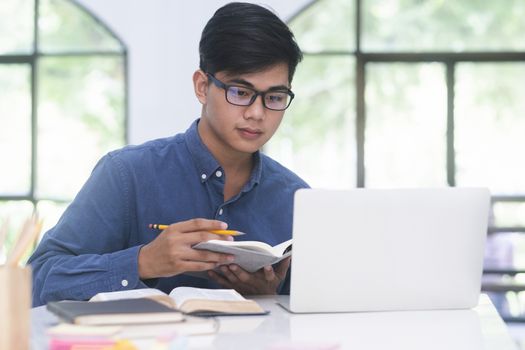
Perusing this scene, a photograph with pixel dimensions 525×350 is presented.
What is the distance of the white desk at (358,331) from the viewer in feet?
5.41

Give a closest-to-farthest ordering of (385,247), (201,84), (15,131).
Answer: (385,247), (201,84), (15,131)

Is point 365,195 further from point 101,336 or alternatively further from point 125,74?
point 125,74

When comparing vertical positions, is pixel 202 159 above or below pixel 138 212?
above

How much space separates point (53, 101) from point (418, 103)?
2.33m

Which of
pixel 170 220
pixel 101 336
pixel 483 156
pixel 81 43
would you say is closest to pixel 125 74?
pixel 81 43

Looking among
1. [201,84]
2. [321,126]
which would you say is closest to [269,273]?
[201,84]

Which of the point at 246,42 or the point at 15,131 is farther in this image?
the point at 15,131

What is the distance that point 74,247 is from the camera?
7.36 feet

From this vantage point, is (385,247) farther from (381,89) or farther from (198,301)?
(381,89)

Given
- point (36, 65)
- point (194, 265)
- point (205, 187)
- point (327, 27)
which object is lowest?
point (194, 265)

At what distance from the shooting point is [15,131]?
256 inches

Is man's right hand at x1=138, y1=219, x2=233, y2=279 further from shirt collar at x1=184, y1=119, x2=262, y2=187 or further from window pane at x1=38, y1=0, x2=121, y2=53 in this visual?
window pane at x1=38, y1=0, x2=121, y2=53

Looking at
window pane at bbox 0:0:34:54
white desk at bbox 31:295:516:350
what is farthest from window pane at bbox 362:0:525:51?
white desk at bbox 31:295:516:350

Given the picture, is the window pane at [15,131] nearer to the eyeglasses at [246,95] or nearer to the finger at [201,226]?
the eyeglasses at [246,95]
